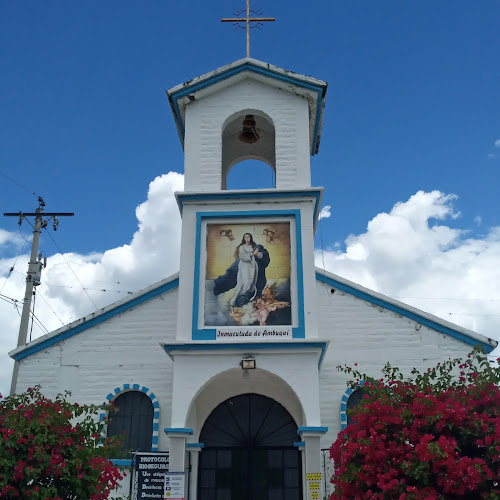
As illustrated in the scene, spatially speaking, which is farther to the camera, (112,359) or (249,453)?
(112,359)

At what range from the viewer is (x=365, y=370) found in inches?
578

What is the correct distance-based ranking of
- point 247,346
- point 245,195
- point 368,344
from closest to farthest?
point 247,346 < point 245,195 < point 368,344

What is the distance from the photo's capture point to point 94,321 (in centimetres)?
1540

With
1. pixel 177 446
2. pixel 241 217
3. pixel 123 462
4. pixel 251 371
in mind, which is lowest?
pixel 123 462

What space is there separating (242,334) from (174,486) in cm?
319

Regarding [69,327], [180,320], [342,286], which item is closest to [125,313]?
[69,327]

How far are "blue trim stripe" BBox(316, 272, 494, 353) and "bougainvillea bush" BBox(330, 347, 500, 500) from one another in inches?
226

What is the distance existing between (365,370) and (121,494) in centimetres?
620

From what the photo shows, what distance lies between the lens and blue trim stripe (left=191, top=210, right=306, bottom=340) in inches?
499

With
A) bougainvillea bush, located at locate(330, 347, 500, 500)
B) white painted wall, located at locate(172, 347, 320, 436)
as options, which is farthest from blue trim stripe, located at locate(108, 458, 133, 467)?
bougainvillea bush, located at locate(330, 347, 500, 500)

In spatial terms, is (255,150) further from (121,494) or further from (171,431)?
(121,494)

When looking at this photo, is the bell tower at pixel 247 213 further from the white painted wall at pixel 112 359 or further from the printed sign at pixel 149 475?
the printed sign at pixel 149 475

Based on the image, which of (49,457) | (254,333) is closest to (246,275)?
(254,333)

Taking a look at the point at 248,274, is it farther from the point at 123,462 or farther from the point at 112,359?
the point at 123,462
